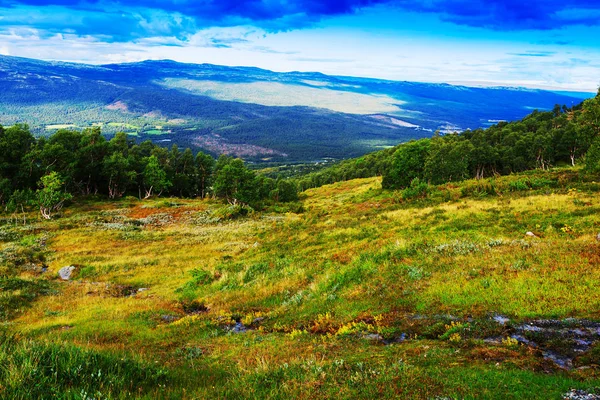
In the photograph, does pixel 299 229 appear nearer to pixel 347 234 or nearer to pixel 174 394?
pixel 347 234

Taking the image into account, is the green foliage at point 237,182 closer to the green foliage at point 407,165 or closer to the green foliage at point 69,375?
the green foliage at point 407,165

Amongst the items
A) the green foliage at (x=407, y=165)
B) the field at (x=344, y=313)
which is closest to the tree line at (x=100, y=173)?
the green foliage at (x=407, y=165)

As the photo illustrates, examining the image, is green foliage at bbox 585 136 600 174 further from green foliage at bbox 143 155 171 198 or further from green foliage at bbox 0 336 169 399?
green foliage at bbox 143 155 171 198

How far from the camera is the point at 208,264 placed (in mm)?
27594

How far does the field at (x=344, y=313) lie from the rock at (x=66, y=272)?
0.67 m

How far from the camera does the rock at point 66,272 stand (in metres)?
27.0

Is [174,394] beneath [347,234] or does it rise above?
above

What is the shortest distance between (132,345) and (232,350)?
4.01 meters

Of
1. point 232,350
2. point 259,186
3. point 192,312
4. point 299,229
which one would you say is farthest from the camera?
point 259,186

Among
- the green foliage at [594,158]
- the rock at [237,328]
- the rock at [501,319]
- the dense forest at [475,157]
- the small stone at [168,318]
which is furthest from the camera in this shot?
the dense forest at [475,157]

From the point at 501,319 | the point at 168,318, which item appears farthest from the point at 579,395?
the point at 168,318

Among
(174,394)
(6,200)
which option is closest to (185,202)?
(6,200)

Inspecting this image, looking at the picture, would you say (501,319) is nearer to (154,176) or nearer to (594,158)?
(594,158)

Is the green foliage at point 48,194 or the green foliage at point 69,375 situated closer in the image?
the green foliage at point 69,375
